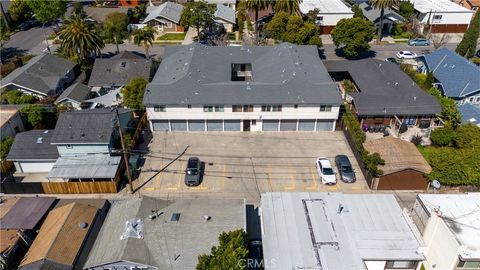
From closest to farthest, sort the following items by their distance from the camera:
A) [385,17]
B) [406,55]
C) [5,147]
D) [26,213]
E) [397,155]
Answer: [26,213]
[397,155]
[5,147]
[406,55]
[385,17]

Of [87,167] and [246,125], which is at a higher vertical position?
[87,167]

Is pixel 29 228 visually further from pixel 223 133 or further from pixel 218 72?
pixel 218 72

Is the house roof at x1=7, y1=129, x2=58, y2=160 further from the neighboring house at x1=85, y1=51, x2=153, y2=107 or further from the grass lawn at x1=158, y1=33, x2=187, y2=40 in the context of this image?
the grass lawn at x1=158, y1=33, x2=187, y2=40

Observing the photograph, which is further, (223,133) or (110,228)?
(223,133)

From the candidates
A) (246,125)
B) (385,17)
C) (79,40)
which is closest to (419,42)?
(385,17)

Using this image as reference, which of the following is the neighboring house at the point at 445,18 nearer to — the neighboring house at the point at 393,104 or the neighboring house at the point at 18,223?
the neighboring house at the point at 393,104

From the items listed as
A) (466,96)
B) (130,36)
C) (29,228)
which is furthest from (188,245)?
(130,36)

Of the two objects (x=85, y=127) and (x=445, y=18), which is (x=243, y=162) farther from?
(x=445, y=18)
